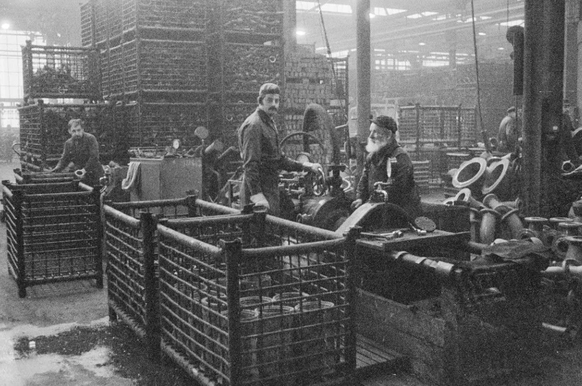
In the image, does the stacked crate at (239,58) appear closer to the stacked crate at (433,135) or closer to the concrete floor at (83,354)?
the concrete floor at (83,354)

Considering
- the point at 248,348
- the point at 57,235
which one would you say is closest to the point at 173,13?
the point at 57,235

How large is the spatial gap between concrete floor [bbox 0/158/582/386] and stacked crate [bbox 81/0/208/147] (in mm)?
3749

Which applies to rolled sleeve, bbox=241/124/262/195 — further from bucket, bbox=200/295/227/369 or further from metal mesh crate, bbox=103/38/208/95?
metal mesh crate, bbox=103/38/208/95

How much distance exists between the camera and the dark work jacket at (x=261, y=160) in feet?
16.4

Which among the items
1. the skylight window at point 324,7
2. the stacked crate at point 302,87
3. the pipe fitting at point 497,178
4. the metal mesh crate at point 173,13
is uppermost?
the skylight window at point 324,7

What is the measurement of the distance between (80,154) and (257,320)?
587 centimetres

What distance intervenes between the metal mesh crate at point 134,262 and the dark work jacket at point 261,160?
59 cm

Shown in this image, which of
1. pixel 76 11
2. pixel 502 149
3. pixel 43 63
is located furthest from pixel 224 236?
pixel 76 11

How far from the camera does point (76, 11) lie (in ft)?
82.9

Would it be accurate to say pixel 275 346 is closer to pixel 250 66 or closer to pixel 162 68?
pixel 162 68

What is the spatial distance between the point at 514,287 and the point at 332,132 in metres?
2.40

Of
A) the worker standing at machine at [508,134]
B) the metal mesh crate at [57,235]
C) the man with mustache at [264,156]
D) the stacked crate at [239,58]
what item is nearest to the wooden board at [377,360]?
the man with mustache at [264,156]

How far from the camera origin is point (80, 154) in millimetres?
7898

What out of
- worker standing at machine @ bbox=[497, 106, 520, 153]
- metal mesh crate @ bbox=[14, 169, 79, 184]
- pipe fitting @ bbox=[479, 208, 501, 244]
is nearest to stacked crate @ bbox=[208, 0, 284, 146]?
metal mesh crate @ bbox=[14, 169, 79, 184]
